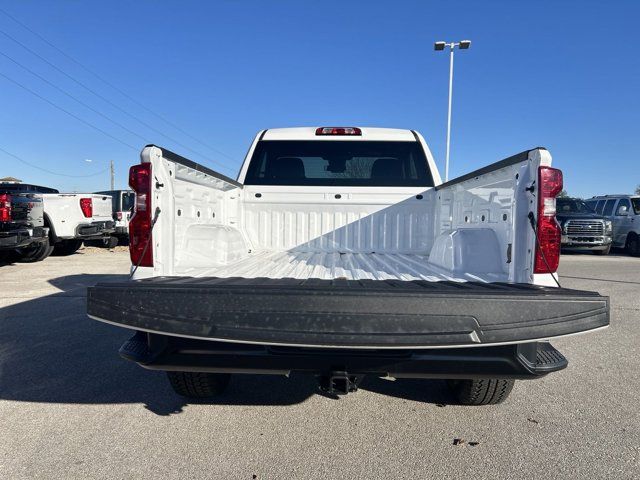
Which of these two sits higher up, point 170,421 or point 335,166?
point 335,166

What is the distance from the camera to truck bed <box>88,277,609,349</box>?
77.9 inches

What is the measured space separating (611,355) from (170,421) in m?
4.40

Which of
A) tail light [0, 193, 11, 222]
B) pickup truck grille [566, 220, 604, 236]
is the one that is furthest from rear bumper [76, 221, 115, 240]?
pickup truck grille [566, 220, 604, 236]

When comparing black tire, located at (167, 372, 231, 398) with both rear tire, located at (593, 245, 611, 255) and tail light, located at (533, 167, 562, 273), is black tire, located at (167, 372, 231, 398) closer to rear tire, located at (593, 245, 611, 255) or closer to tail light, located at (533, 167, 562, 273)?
tail light, located at (533, 167, 562, 273)

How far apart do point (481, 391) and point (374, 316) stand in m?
1.57

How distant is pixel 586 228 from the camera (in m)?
15.1

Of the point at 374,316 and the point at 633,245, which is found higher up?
the point at 374,316

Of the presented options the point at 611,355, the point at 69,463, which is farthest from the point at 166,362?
the point at 611,355

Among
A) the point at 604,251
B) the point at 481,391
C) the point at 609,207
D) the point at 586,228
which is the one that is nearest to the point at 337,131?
the point at 481,391

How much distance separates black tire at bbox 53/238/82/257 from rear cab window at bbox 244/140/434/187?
10.7m

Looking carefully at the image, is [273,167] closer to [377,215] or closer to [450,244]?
[377,215]

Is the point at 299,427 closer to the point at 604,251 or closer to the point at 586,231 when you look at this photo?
the point at 586,231

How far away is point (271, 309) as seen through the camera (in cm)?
201

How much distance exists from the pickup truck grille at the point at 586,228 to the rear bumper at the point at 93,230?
1549cm
